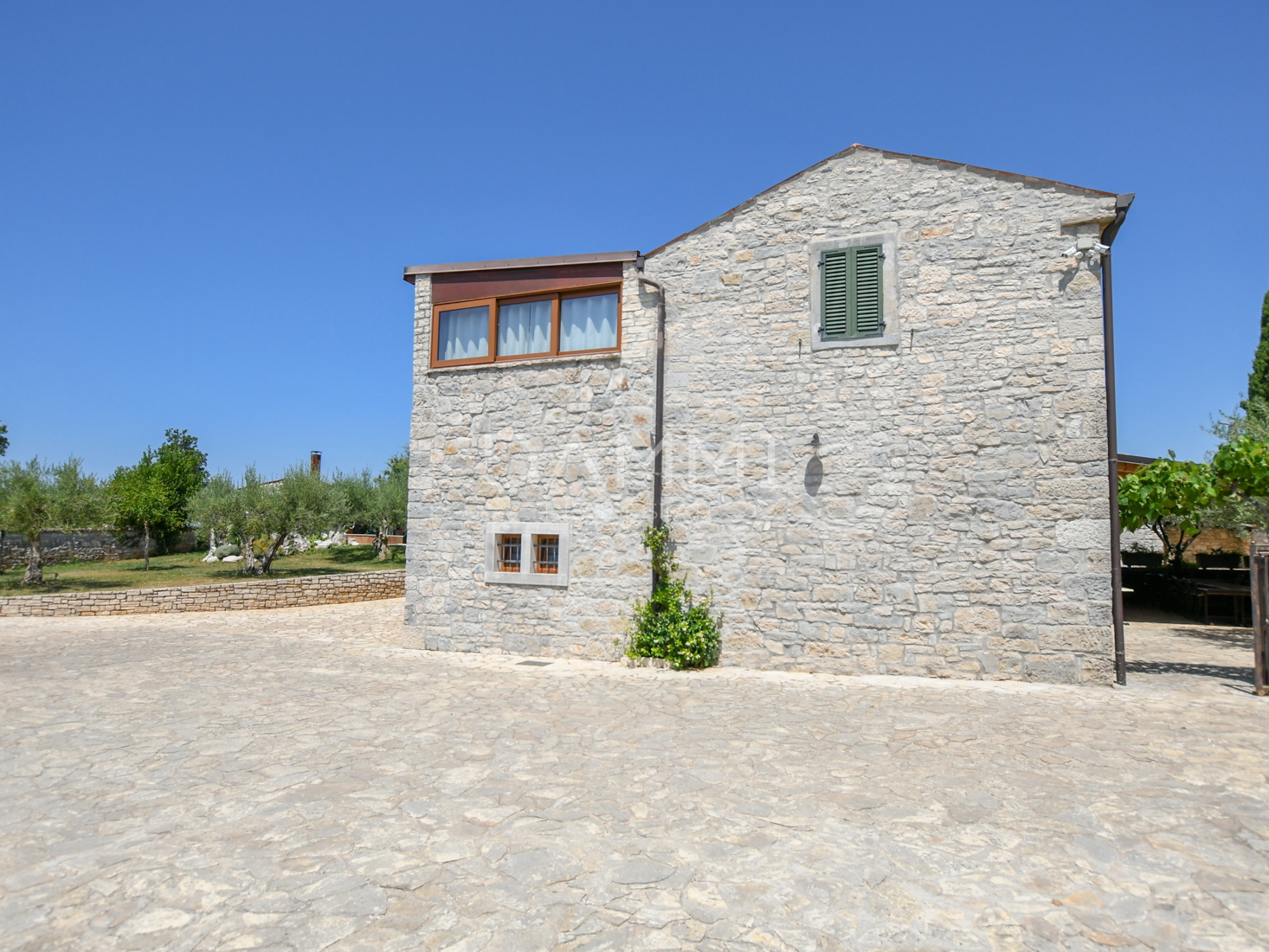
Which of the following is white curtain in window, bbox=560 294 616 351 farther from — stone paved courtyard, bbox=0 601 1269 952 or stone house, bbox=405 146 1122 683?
stone paved courtyard, bbox=0 601 1269 952

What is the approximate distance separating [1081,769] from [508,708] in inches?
188

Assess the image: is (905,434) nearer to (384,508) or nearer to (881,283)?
(881,283)

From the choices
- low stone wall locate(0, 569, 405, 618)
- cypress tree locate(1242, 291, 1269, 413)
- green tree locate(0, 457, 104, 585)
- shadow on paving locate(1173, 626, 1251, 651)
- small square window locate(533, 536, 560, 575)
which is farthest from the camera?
cypress tree locate(1242, 291, 1269, 413)

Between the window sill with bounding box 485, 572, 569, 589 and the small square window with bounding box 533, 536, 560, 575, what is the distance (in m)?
0.08

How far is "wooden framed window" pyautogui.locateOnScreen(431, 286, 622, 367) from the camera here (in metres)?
10.4

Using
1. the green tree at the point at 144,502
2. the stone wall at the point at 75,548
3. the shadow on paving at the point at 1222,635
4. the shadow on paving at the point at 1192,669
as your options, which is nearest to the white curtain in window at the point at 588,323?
the shadow on paving at the point at 1192,669

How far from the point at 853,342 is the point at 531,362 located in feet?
14.5

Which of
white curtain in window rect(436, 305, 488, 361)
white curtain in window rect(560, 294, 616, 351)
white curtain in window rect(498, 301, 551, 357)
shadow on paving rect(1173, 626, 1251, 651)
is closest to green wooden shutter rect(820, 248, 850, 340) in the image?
white curtain in window rect(560, 294, 616, 351)

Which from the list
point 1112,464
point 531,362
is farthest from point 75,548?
point 1112,464

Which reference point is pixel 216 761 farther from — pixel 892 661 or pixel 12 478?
pixel 12 478

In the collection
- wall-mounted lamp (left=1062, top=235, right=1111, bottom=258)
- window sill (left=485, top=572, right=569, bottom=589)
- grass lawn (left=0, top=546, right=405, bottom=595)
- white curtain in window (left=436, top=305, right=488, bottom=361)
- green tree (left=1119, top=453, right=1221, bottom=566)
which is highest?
wall-mounted lamp (left=1062, top=235, right=1111, bottom=258)

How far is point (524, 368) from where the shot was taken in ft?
34.8

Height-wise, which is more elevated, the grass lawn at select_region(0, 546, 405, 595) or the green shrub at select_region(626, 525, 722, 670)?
the green shrub at select_region(626, 525, 722, 670)

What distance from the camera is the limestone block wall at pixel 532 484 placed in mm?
9922
